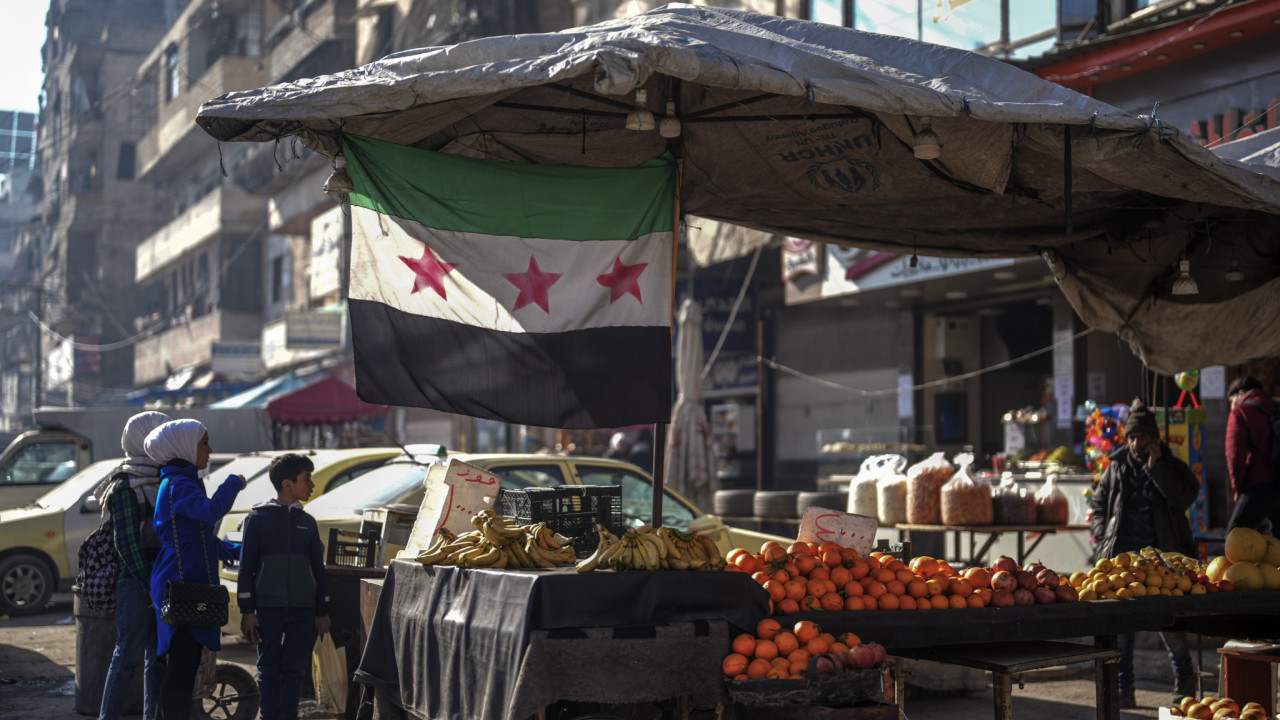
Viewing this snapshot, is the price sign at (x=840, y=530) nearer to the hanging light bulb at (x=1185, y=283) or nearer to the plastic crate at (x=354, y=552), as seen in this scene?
the hanging light bulb at (x=1185, y=283)

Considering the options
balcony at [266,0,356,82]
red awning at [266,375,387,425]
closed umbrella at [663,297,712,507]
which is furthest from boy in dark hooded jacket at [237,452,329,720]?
balcony at [266,0,356,82]

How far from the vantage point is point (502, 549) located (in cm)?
534

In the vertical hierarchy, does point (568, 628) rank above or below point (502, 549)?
below

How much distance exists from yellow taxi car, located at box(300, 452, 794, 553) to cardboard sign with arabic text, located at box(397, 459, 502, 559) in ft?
8.64

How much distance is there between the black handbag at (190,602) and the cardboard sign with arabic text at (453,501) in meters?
1.00

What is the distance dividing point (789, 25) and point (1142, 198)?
285 centimetres

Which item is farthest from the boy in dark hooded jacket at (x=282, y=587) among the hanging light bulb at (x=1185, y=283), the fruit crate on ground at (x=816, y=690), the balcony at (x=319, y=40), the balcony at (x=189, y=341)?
the balcony at (x=189, y=341)

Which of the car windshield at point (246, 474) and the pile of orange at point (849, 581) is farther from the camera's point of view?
the car windshield at point (246, 474)

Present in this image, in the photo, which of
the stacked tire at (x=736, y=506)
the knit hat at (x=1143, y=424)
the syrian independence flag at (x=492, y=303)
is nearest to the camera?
the syrian independence flag at (x=492, y=303)

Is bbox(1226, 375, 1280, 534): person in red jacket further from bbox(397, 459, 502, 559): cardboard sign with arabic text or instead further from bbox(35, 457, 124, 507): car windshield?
bbox(35, 457, 124, 507): car windshield

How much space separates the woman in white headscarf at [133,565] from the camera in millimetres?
6160

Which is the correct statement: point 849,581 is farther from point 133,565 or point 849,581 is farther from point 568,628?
point 133,565

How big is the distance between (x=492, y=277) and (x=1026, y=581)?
3.10 meters

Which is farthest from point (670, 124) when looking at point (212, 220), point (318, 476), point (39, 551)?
point (212, 220)
